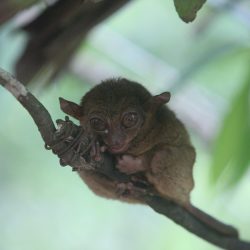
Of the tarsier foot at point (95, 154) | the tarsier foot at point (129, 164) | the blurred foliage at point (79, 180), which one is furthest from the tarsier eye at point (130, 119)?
the blurred foliage at point (79, 180)

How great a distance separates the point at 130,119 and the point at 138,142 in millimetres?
124

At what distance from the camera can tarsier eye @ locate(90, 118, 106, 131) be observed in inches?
110

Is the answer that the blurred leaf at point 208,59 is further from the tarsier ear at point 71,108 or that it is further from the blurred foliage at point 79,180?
the tarsier ear at point 71,108

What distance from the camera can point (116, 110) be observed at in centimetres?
286

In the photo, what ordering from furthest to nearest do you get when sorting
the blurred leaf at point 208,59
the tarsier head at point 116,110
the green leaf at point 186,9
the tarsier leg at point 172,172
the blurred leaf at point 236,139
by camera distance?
the blurred leaf at point 208,59
the blurred leaf at point 236,139
the tarsier leg at point 172,172
the tarsier head at point 116,110
the green leaf at point 186,9

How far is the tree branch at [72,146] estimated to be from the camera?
1.83 metres

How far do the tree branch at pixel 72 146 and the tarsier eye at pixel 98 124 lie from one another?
0.21 m

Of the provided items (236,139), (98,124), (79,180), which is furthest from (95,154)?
(79,180)

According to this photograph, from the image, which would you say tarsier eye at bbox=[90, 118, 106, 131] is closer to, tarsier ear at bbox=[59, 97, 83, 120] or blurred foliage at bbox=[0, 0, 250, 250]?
tarsier ear at bbox=[59, 97, 83, 120]

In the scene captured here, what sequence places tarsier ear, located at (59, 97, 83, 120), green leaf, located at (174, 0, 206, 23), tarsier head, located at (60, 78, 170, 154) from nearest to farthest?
green leaf, located at (174, 0, 206, 23), tarsier ear, located at (59, 97, 83, 120), tarsier head, located at (60, 78, 170, 154)

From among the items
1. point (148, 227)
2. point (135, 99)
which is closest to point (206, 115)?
point (135, 99)

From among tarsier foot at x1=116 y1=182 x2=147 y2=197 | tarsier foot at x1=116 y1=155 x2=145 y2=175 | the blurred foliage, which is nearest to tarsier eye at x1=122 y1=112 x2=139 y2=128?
tarsier foot at x1=116 y1=155 x2=145 y2=175

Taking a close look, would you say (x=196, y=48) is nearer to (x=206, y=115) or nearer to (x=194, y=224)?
(x=206, y=115)

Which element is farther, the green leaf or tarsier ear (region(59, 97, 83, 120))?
tarsier ear (region(59, 97, 83, 120))
